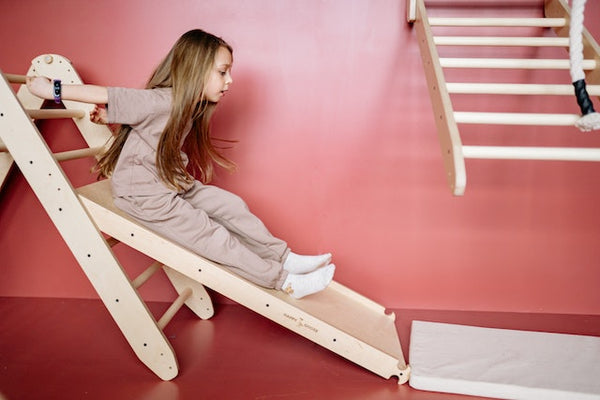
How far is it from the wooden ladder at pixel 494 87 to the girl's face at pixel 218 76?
665mm

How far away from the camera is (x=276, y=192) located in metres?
2.07

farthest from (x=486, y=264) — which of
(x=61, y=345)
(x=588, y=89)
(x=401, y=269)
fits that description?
(x=61, y=345)

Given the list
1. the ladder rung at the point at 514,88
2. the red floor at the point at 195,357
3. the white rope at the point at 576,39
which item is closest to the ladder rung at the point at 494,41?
the ladder rung at the point at 514,88

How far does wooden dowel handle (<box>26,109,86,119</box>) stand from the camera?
154 centimetres

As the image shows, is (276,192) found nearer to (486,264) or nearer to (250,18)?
(250,18)

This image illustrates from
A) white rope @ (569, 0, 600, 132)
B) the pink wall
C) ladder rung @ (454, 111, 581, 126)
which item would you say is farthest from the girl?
white rope @ (569, 0, 600, 132)

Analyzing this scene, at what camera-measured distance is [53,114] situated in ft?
5.37

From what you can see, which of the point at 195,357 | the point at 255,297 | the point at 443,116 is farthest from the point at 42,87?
the point at 443,116

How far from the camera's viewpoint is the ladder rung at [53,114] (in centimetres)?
154

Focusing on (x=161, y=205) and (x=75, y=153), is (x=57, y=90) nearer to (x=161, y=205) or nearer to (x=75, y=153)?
(x=75, y=153)

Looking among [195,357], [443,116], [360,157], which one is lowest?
[195,357]

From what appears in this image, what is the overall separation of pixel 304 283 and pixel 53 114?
1.01 m

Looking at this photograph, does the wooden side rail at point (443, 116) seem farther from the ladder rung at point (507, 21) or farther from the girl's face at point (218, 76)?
the girl's face at point (218, 76)

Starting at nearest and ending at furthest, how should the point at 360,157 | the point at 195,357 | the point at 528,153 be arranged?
1. the point at 528,153
2. the point at 195,357
3. the point at 360,157
